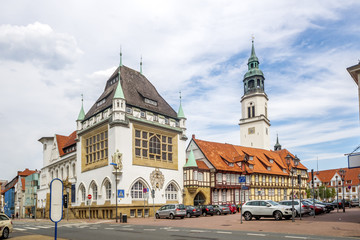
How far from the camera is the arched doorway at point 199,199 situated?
175 feet

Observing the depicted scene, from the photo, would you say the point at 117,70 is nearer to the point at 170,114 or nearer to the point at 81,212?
the point at 170,114

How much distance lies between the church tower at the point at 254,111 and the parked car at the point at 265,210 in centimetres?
5880

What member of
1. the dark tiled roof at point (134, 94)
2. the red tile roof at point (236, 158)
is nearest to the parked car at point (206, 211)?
the red tile roof at point (236, 158)

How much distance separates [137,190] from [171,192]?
6.13m

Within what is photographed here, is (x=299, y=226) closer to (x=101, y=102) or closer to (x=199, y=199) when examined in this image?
(x=199, y=199)

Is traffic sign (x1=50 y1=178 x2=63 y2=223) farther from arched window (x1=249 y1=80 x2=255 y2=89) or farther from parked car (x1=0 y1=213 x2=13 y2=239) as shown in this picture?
arched window (x1=249 y1=80 x2=255 y2=89)

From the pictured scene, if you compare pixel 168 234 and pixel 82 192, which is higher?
pixel 168 234

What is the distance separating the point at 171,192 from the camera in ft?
165

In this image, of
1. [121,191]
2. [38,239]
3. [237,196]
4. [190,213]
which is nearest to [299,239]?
[38,239]

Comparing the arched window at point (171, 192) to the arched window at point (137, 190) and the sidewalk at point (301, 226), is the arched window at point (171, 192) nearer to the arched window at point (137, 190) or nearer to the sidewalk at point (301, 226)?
the arched window at point (137, 190)

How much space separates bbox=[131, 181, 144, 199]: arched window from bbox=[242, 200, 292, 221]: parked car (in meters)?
19.2

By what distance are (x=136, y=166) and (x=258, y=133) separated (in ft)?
156

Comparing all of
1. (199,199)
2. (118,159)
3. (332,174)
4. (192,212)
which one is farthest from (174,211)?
(332,174)

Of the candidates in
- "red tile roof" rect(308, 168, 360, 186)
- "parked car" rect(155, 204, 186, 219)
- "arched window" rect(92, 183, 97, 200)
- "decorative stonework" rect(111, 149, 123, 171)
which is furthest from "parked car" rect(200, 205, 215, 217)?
"red tile roof" rect(308, 168, 360, 186)
